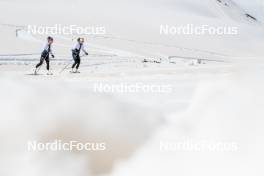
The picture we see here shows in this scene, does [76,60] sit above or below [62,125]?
above

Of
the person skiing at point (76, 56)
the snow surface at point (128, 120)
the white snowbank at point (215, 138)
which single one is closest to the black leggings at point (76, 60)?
the person skiing at point (76, 56)

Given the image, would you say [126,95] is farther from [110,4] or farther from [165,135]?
[110,4]

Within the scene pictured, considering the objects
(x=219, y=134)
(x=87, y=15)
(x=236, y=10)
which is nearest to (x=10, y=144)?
(x=219, y=134)

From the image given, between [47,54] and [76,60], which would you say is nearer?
[76,60]

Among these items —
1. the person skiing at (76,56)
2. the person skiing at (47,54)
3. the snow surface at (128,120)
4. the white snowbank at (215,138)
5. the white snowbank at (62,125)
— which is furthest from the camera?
the person skiing at (76,56)

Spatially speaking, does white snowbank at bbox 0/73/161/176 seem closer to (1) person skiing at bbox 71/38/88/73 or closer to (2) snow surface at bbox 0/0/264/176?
(2) snow surface at bbox 0/0/264/176

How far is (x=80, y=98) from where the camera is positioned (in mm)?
6645

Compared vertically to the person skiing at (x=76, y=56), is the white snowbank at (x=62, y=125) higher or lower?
lower

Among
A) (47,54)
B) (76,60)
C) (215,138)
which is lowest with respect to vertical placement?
(215,138)

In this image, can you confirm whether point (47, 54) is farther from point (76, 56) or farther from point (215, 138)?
point (215, 138)

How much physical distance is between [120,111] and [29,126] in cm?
111

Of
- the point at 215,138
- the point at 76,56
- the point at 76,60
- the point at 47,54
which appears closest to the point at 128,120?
the point at 215,138

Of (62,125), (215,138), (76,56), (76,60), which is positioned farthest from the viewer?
(76,56)

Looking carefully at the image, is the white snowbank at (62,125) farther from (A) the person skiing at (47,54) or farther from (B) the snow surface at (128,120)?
(A) the person skiing at (47,54)
